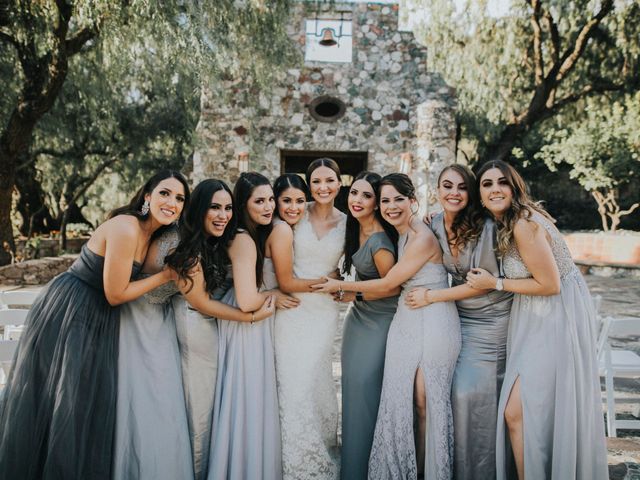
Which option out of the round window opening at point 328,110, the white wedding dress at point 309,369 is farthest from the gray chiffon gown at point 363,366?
the round window opening at point 328,110

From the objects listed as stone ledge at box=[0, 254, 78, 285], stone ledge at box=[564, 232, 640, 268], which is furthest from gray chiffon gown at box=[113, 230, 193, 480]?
stone ledge at box=[564, 232, 640, 268]

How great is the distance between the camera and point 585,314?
2.73 metres

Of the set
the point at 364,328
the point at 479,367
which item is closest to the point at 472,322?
the point at 479,367

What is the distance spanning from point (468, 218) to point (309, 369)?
134 cm

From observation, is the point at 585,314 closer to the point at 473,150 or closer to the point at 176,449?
the point at 176,449

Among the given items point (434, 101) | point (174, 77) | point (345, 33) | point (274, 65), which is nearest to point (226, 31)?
point (274, 65)

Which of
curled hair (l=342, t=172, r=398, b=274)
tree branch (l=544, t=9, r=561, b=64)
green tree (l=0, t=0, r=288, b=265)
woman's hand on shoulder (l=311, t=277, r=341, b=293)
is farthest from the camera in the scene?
tree branch (l=544, t=9, r=561, b=64)

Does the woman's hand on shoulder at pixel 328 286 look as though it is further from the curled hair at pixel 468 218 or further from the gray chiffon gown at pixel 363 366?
the curled hair at pixel 468 218

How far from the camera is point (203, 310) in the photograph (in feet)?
9.18

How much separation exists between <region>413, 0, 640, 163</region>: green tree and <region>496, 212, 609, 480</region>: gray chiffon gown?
8.44m

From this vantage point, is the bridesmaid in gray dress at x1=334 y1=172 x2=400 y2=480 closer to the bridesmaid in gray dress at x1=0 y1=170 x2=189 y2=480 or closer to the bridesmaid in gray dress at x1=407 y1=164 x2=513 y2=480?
the bridesmaid in gray dress at x1=407 y1=164 x2=513 y2=480

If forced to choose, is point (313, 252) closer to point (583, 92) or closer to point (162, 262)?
point (162, 262)

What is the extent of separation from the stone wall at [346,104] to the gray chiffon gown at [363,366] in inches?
297

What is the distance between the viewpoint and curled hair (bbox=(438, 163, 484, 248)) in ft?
9.64
